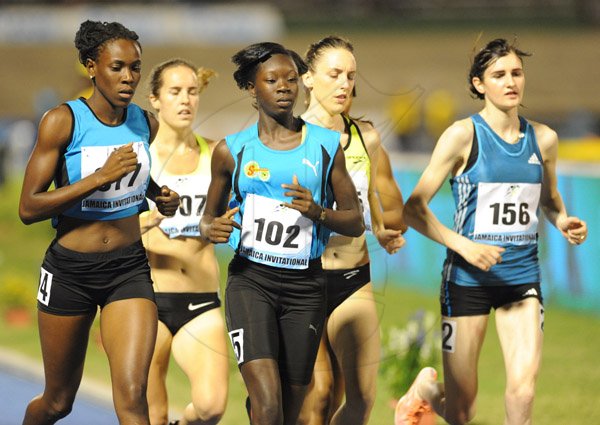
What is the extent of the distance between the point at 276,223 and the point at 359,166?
0.97 m

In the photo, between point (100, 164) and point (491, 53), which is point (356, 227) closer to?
point (100, 164)

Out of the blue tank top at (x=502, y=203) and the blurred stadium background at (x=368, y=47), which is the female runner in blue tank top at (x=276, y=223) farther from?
the blurred stadium background at (x=368, y=47)

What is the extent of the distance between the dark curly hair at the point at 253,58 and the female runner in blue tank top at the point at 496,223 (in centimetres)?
108

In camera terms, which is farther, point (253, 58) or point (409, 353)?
point (409, 353)

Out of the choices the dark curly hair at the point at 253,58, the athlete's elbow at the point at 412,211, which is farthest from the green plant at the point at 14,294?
the dark curly hair at the point at 253,58

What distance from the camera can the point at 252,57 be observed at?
6227mm

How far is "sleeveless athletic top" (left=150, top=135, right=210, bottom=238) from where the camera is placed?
7.43 m

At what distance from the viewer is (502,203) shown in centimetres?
691

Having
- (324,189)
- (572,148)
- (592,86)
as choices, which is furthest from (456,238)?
(592,86)

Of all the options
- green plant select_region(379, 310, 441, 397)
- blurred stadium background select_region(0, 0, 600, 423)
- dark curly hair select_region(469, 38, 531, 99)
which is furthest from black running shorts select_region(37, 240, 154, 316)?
blurred stadium background select_region(0, 0, 600, 423)

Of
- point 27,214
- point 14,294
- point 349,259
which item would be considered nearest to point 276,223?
point 349,259

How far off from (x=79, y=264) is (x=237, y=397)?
399cm

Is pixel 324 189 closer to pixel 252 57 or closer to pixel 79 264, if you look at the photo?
pixel 252 57

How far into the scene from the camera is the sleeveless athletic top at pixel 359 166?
6.97m
